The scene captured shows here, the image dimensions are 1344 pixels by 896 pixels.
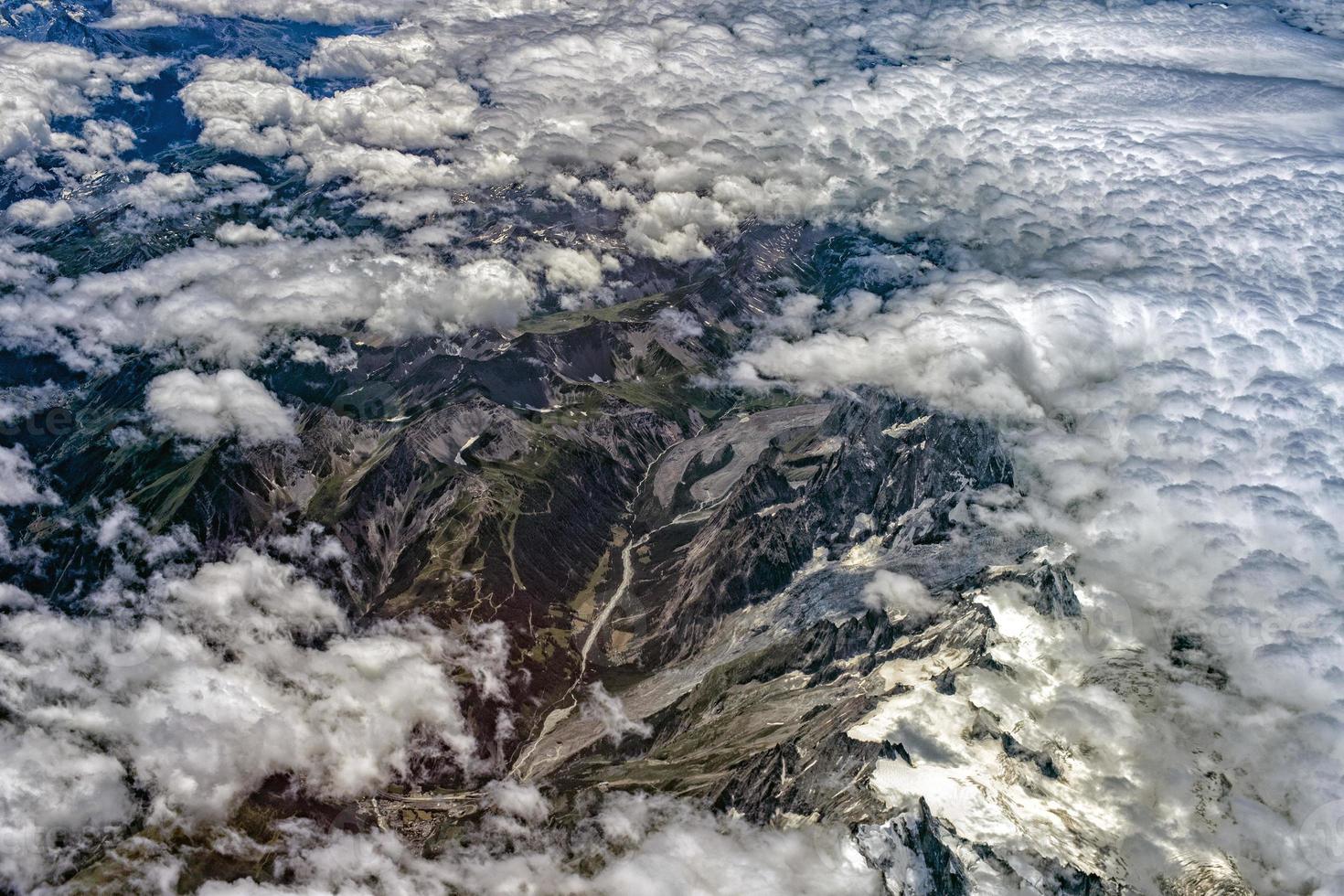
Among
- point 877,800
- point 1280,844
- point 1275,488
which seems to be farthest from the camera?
point 877,800

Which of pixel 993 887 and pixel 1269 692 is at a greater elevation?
pixel 1269 692

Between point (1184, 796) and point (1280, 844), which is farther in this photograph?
point (1184, 796)

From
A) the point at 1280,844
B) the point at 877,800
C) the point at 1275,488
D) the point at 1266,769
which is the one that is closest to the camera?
A: the point at 1280,844

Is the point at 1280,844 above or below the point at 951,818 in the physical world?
above

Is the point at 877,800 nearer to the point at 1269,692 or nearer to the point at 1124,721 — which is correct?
the point at 1124,721

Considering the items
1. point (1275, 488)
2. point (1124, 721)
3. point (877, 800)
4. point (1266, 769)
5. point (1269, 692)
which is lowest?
point (877, 800)

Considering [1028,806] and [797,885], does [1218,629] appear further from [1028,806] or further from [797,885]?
[797,885]

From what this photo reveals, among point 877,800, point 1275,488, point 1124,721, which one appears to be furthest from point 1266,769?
point 877,800

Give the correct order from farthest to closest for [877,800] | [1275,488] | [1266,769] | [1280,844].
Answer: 1. [877,800]
2. [1275,488]
3. [1266,769]
4. [1280,844]

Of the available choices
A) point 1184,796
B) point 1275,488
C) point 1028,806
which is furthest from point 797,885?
point 1275,488
